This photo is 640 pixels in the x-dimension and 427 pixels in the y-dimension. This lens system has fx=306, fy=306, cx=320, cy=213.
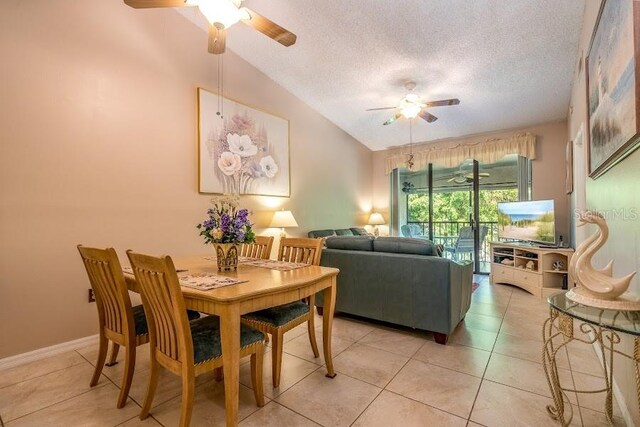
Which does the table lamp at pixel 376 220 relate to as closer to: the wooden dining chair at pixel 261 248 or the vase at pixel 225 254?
the wooden dining chair at pixel 261 248

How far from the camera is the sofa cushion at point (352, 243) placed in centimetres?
304

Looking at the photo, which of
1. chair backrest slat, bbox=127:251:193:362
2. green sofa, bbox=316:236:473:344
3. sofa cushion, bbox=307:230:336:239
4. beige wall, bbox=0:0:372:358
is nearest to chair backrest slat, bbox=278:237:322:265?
green sofa, bbox=316:236:473:344

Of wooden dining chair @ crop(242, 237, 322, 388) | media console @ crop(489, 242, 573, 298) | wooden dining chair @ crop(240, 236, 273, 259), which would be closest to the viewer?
wooden dining chair @ crop(242, 237, 322, 388)

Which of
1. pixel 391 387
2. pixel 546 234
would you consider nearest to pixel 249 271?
pixel 391 387

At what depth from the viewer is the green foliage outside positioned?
550 cm

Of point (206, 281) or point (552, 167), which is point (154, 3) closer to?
point (206, 281)

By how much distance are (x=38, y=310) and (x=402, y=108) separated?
416 cm

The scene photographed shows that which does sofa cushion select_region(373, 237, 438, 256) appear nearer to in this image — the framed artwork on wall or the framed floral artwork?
the framed artwork on wall

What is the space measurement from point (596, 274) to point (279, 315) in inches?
66.1

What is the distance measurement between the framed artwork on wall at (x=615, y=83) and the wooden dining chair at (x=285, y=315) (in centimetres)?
185

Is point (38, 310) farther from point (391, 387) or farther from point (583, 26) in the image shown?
point (583, 26)

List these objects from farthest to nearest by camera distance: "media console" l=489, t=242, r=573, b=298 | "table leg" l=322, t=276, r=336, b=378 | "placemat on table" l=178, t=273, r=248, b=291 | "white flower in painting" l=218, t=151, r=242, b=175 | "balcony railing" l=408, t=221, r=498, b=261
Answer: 1. "balcony railing" l=408, t=221, r=498, b=261
2. "media console" l=489, t=242, r=573, b=298
3. "white flower in painting" l=218, t=151, r=242, b=175
4. "table leg" l=322, t=276, r=336, b=378
5. "placemat on table" l=178, t=273, r=248, b=291

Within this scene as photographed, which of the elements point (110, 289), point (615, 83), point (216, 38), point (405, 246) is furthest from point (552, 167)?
point (110, 289)

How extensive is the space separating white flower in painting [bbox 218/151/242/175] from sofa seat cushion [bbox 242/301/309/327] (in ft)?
7.05
